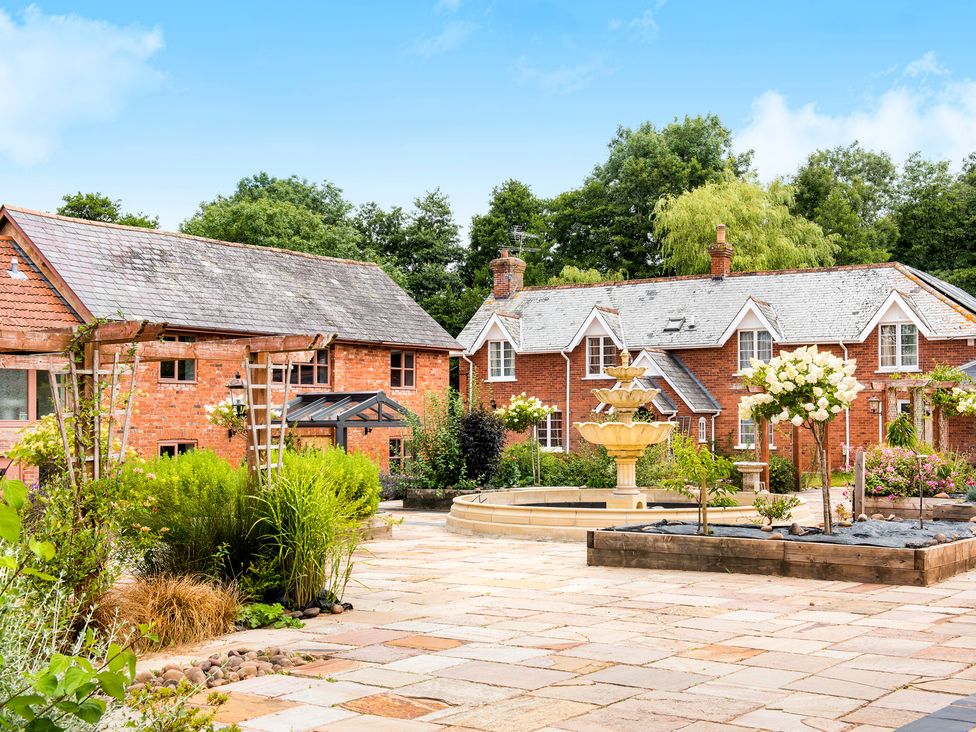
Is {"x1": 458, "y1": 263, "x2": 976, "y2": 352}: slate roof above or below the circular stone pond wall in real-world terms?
above

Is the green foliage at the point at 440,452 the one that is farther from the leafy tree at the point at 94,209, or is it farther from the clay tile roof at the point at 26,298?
the leafy tree at the point at 94,209

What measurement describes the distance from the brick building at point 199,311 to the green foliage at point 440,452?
115 inches

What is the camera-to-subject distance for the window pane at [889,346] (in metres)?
35.5

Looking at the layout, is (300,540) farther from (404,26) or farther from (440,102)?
A: (440,102)

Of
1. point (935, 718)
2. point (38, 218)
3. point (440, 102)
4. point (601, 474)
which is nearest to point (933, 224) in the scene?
point (440, 102)

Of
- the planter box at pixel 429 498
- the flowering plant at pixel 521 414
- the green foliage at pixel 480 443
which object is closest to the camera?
the green foliage at pixel 480 443

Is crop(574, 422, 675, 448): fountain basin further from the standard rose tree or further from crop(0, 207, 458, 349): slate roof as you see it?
crop(0, 207, 458, 349): slate roof

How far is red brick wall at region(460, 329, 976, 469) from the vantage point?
3434 cm

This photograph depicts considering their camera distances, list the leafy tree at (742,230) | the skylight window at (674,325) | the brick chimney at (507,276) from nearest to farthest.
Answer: the skylight window at (674,325)
the brick chimney at (507,276)
the leafy tree at (742,230)

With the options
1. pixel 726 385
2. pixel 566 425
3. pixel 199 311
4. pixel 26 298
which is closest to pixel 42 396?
pixel 26 298

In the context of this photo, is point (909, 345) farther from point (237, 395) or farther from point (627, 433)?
point (237, 395)

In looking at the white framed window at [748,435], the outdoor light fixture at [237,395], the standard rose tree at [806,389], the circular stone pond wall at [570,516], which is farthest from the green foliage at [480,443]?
the white framed window at [748,435]

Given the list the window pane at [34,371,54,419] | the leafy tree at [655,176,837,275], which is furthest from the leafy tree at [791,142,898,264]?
the window pane at [34,371,54,419]

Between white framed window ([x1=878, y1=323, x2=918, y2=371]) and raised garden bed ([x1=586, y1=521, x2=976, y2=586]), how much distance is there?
73.1 feet
